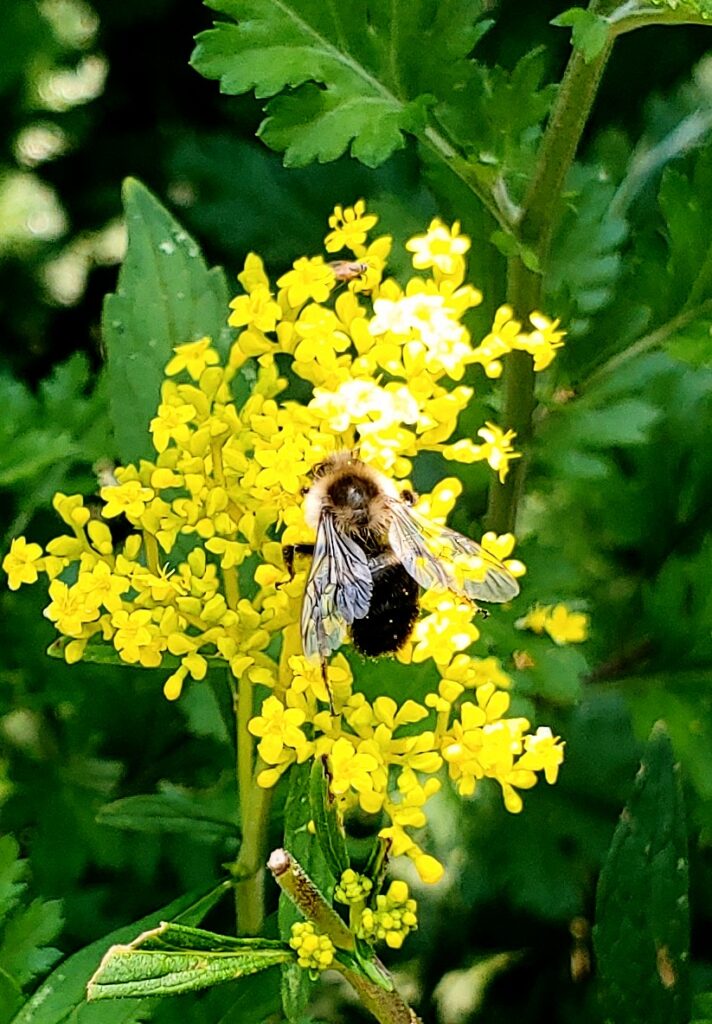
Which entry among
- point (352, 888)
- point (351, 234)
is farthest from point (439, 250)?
point (352, 888)

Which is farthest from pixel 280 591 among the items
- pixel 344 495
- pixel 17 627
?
pixel 17 627

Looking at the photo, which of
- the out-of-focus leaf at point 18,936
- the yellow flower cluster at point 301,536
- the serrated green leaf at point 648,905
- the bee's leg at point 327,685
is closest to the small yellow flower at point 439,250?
the yellow flower cluster at point 301,536

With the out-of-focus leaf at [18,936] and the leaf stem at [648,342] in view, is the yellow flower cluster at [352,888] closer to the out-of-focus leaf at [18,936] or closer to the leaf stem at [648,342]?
the out-of-focus leaf at [18,936]

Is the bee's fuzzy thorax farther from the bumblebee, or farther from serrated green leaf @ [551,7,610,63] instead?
serrated green leaf @ [551,7,610,63]

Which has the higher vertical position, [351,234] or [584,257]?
[351,234]

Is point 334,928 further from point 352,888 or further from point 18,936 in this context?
point 18,936

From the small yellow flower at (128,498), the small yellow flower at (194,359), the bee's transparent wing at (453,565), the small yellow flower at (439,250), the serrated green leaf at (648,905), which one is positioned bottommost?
the serrated green leaf at (648,905)

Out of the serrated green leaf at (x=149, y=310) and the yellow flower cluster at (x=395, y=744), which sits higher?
the serrated green leaf at (x=149, y=310)
